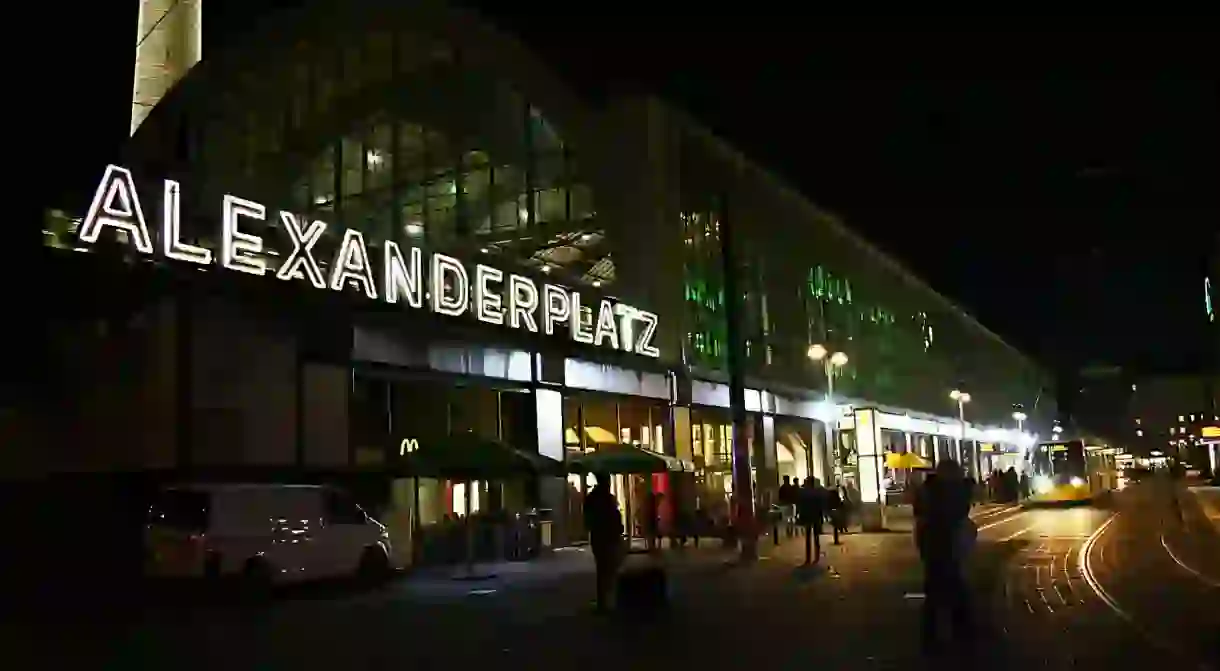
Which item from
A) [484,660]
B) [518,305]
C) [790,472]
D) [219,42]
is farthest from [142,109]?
[790,472]

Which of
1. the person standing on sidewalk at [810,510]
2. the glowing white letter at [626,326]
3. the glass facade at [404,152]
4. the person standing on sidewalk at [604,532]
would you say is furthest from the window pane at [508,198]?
the person standing on sidewalk at [604,532]

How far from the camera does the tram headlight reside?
58.8 m

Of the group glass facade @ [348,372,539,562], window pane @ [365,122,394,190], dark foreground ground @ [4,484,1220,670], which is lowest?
dark foreground ground @ [4,484,1220,670]

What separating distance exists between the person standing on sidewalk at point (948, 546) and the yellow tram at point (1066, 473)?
4631 centimetres

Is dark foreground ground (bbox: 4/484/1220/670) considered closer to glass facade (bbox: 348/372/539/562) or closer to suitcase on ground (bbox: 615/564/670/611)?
suitcase on ground (bbox: 615/564/670/611)

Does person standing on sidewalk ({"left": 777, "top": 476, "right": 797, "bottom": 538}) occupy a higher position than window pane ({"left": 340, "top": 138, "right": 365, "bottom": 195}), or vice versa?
window pane ({"left": 340, "top": 138, "right": 365, "bottom": 195})

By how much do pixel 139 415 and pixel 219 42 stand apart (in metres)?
13.9

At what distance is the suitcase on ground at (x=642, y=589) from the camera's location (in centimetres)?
1662

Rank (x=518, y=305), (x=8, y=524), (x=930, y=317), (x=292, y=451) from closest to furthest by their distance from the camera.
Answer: (x=8, y=524)
(x=292, y=451)
(x=518, y=305)
(x=930, y=317)

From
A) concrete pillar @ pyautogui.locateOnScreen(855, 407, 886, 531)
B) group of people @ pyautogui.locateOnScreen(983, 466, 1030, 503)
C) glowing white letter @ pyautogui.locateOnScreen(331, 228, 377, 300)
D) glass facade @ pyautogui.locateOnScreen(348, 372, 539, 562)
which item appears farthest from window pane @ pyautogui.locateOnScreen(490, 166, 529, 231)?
group of people @ pyautogui.locateOnScreen(983, 466, 1030, 503)

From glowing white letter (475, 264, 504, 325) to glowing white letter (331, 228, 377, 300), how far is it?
3.64m

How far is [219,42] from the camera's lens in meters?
33.5

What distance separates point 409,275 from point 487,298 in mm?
2994

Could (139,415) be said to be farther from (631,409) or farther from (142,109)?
(631,409)
